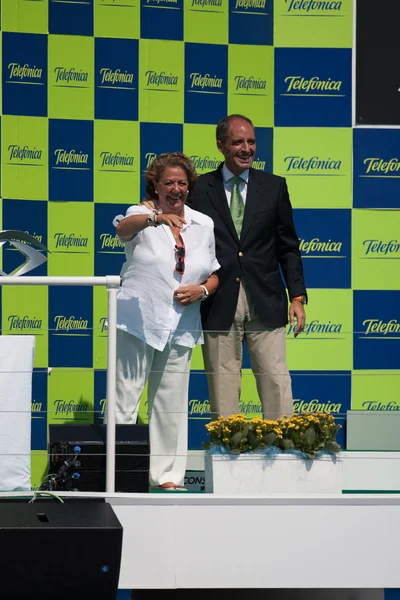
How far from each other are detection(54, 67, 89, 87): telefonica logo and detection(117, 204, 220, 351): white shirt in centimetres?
219

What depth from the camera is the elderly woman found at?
183 inches

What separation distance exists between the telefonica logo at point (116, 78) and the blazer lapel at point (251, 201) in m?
1.88

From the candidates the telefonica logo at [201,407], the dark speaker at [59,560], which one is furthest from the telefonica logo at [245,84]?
the dark speaker at [59,560]

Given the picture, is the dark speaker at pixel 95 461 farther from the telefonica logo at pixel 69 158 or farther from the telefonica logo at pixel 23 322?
the telefonica logo at pixel 69 158

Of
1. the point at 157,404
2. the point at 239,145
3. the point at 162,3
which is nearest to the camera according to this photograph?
the point at 157,404

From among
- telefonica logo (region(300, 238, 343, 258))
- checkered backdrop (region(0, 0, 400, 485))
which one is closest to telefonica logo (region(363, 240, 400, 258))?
checkered backdrop (region(0, 0, 400, 485))

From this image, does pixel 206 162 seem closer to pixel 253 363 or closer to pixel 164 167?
pixel 164 167

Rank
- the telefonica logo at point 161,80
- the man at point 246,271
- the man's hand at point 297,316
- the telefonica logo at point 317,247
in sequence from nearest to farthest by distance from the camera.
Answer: the man at point 246,271
the man's hand at point 297,316
the telefonica logo at point 161,80
the telefonica logo at point 317,247

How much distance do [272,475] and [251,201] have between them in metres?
1.41

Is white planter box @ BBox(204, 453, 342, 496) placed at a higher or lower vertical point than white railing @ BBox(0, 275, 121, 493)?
→ lower

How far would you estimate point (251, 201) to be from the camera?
531cm

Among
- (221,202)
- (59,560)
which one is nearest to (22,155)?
(221,202)

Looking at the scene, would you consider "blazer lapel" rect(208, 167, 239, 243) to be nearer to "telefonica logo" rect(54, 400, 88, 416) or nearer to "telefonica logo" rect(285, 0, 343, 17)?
"telefonica logo" rect(54, 400, 88, 416)

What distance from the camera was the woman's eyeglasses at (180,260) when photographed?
16.0ft
